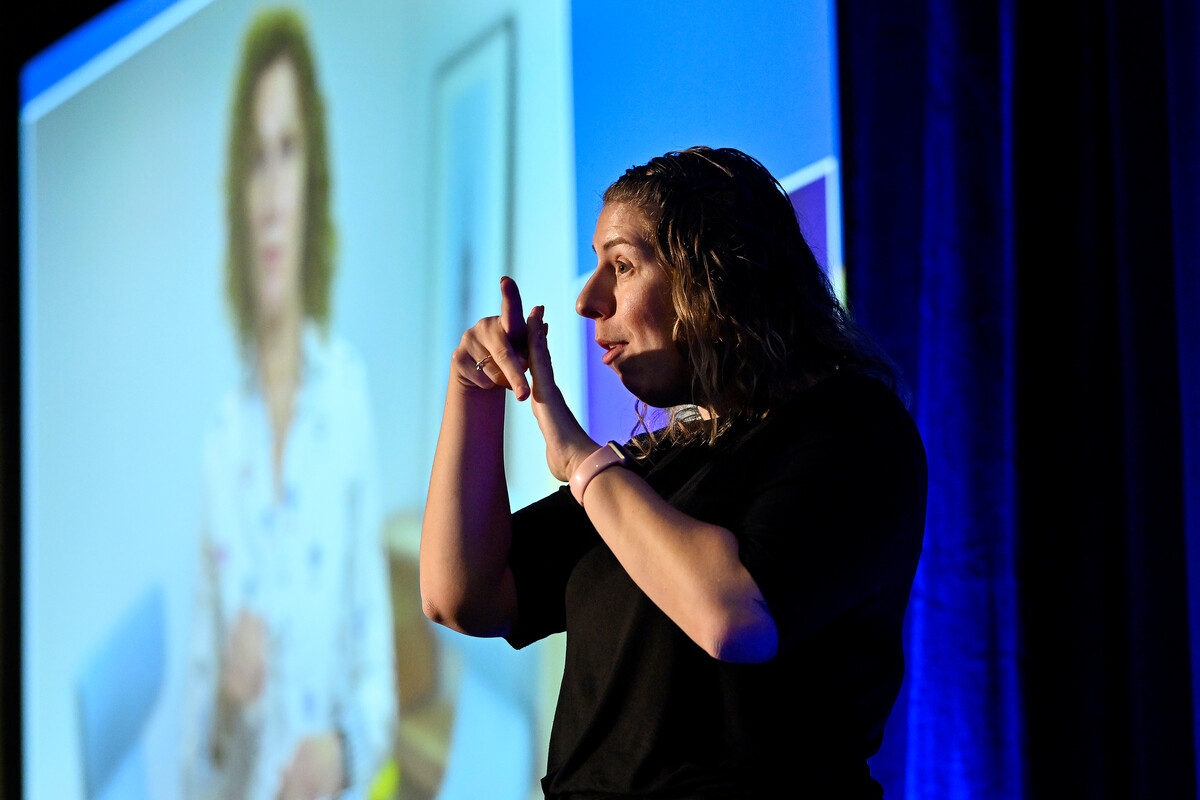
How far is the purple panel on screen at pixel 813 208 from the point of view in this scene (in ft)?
5.20

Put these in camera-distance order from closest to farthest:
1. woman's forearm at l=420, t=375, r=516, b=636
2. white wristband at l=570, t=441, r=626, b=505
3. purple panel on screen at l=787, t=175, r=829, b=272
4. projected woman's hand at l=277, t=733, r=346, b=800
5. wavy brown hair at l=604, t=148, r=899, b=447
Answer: white wristband at l=570, t=441, r=626, b=505
wavy brown hair at l=604, t=148, r=899, b=447
woman's forearm at l=420, t=375, r=516, b=636
purple panel on screen at l=787, t=175, r=829, b=272
projected woman's hand at l=277, t=733, r=346, b=800

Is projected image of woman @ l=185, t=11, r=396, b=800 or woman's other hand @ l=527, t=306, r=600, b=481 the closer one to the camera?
woman's other hand @ l=527, t=306, r=600, b=481

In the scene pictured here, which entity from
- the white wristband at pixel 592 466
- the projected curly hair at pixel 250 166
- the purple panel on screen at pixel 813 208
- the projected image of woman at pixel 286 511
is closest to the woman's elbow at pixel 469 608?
the white wristband at pixel 592 466

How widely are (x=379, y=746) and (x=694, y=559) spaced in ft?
4.75

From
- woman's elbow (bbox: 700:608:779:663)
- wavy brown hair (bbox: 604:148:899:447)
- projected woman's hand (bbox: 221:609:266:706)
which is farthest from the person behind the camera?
projected woman's hand (bbox: 221:609:266:706)

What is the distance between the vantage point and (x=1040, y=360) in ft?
4.62

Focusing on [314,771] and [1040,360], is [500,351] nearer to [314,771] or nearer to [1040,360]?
[1040,360]

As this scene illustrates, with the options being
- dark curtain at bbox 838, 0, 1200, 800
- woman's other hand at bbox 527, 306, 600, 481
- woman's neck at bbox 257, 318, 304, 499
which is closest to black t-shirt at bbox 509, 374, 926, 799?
woman's other hand at bbox 527, 306, 600, 481

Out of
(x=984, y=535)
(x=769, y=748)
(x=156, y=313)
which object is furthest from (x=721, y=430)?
(x=156, y=313)

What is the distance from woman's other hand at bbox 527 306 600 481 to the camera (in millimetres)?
939

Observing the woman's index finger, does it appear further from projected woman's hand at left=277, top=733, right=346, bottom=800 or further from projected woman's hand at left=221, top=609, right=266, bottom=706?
projected woman's hand at left=221, top=609, right=266, bottom=706

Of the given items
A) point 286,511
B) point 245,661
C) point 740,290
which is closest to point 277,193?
point 286,511

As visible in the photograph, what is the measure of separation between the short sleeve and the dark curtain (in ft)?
→ 1.89

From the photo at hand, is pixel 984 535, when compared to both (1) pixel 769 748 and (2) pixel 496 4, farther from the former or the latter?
(2) pixel 496 4
